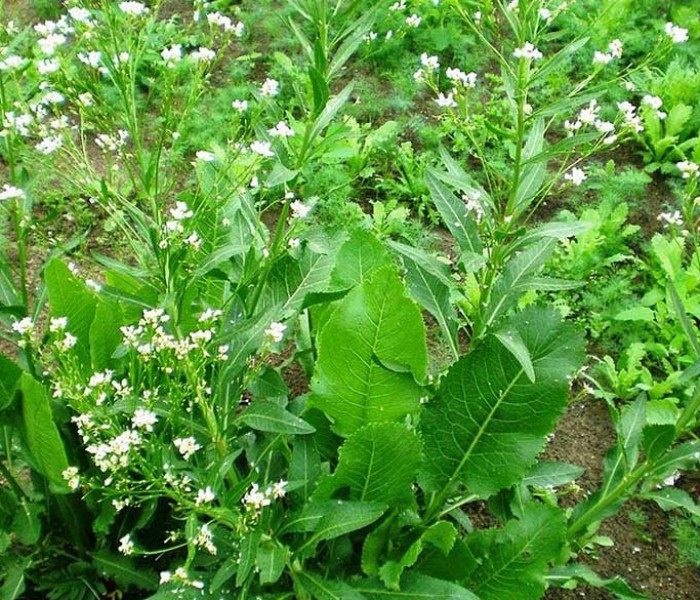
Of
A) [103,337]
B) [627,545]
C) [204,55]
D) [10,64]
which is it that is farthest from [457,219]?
[627,545]

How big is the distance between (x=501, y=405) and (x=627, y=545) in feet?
3.75

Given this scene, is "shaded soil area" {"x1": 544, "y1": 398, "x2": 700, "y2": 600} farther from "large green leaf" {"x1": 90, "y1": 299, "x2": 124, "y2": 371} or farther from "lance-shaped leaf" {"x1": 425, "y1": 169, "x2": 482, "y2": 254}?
"large green leaf" {"x1": 90, "y1": 299, "x2": 124, "y2": 371}

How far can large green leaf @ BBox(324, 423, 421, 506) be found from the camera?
224 centimetres

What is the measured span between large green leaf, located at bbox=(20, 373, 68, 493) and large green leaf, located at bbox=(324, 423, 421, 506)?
751 mm

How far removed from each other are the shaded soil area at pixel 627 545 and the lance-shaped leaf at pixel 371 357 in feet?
3.50

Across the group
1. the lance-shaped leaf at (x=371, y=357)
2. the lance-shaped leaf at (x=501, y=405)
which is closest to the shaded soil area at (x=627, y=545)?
the lance-shaped leaf at (x=501, y=405)

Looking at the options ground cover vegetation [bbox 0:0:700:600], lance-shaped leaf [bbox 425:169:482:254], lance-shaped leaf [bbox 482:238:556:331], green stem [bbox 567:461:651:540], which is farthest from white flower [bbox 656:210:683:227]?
green stem [bbox 567:461:651:540]

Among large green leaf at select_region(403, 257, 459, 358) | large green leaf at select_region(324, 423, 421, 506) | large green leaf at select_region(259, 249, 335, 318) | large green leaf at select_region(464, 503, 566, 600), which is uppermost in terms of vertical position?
large green leaf at select_region(259, 249, 335, 318)

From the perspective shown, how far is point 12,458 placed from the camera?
2.57 metres

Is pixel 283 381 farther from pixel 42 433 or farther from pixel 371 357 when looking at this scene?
pixel 42 433

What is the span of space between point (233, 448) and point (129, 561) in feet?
1.53

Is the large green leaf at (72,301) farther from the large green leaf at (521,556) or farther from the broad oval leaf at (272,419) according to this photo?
the large green leaf at (521,556)

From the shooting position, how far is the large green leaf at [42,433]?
2.17 metres

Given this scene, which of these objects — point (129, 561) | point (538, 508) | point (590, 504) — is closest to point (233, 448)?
point (129, 561)
